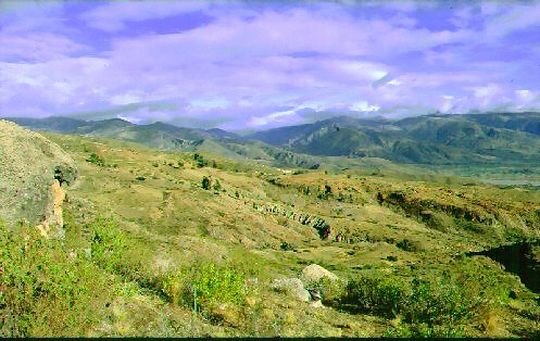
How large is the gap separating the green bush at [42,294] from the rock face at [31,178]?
4.94 meters

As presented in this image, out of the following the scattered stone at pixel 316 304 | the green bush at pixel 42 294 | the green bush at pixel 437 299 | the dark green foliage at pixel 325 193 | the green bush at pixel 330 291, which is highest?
the green bush at pixel 42 294

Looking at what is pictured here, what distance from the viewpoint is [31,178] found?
21.8 m

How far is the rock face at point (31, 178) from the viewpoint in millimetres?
19984

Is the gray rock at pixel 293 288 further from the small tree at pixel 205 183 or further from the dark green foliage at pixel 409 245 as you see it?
the small tree at pixel 205 183

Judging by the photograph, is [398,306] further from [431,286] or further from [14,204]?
[14,204]

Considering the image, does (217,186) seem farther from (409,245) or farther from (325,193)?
(409,245)

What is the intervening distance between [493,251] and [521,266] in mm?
8372

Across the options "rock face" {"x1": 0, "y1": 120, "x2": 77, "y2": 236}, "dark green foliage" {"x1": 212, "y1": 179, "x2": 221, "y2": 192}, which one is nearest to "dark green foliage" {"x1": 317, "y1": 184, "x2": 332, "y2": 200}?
Result: "dark green foliage" {"x1": 212, "y1": 179, "x2": 221, "y2": 192}

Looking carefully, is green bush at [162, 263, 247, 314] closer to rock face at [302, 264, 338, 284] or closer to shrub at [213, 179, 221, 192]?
rock face at [302, 264, 338, 284]

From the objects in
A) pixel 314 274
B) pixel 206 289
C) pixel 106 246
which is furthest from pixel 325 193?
pixel 206 289

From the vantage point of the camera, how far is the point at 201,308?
63.1ft

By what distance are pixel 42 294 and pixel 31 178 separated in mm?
9298

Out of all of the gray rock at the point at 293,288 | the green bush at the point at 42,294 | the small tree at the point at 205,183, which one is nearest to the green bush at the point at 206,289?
the green bush at the point at 42,294

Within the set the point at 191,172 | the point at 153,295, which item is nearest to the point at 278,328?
the point at 153,295
